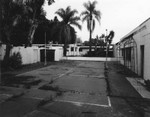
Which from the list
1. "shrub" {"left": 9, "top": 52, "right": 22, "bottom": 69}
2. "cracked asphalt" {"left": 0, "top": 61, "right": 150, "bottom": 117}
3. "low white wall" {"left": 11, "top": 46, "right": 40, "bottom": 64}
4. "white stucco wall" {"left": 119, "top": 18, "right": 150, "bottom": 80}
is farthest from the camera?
"low white wall" {"left": 11, "top": 46, "right": 40, "bottom": 64}

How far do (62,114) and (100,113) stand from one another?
1.40 m

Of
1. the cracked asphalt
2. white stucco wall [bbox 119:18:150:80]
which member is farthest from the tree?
white stucco wall [bbox 119:18:150:80]

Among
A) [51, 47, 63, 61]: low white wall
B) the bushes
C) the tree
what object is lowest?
the bushes

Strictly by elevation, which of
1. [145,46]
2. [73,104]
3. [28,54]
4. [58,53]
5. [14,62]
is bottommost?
[73,104]

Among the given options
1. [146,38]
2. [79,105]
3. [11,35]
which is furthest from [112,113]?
[11,35]

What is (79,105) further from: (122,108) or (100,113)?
(122,108)

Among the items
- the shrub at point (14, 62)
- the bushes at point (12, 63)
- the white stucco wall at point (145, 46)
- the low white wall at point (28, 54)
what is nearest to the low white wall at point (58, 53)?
the low white wall at point (28, 54)

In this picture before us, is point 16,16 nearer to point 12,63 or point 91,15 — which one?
point 12,63

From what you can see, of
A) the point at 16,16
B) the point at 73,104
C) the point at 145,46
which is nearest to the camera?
the point at 73,104

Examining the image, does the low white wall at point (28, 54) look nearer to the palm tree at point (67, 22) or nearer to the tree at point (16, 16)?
the tree at point (16, 16)

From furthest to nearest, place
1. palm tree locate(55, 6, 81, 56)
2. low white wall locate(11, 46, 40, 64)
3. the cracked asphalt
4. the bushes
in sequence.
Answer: palm tree locate(55, 6, 81, 56) → low white wall locate(11, 46, 40, 64) → the bushes → the cracked asphalt

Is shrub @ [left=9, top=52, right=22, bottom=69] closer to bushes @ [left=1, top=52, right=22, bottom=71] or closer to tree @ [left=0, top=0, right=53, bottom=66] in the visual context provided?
bushes @ [left=1, top=52, right=22, bottom=71]

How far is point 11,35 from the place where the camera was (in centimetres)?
1802

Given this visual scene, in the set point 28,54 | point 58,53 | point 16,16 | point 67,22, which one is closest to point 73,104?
point 16,16
